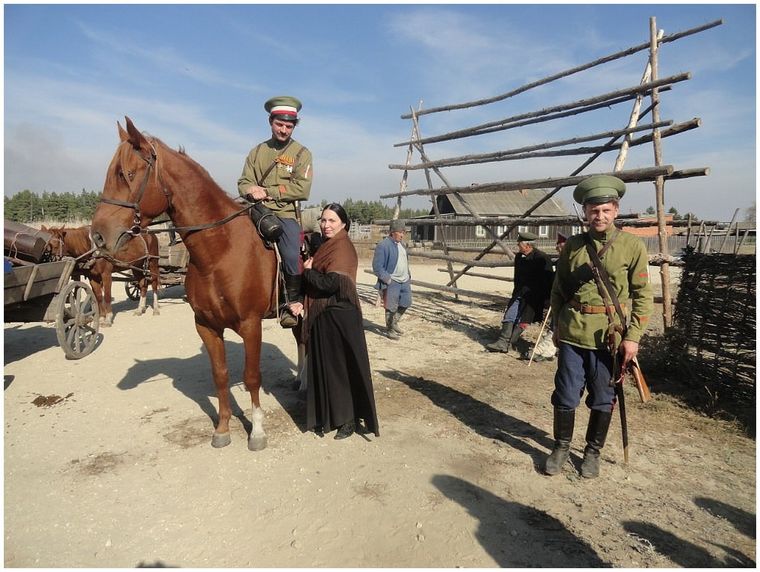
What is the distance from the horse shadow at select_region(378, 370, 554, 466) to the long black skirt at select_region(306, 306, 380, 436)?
1044 mm

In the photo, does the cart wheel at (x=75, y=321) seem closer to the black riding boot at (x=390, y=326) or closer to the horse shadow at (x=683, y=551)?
the black riding boot at (x=390, y=326)

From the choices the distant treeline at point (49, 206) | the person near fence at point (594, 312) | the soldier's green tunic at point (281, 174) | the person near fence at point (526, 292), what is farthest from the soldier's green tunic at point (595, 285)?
the distant treeline at point (49, 206)

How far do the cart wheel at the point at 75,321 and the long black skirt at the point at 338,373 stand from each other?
378 centimetres

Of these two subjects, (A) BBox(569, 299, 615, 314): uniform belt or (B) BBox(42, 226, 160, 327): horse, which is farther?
(B) BBox(42, 226, 160, 327): horse

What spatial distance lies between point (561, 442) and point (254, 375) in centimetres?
259

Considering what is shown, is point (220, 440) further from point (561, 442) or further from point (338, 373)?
point (561, 442)

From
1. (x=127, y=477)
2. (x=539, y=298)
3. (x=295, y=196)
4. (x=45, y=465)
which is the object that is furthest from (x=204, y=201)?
(x=539, y=298)

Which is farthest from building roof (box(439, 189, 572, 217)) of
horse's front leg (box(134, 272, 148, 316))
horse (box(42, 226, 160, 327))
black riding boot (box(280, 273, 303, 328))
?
black riding boot (box(280, 273, 303, 328))

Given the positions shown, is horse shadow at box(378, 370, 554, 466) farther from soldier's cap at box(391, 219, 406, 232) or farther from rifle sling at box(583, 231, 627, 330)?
soldier's cap at box(391, 219, 406, 232)

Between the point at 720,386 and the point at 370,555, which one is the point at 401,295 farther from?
the point at 370,555

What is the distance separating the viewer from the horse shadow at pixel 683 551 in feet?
8.03

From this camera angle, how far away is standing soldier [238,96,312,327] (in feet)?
13.3

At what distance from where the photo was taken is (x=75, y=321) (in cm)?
615

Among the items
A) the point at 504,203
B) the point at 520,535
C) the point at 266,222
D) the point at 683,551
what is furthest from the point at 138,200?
the point at 504,203
